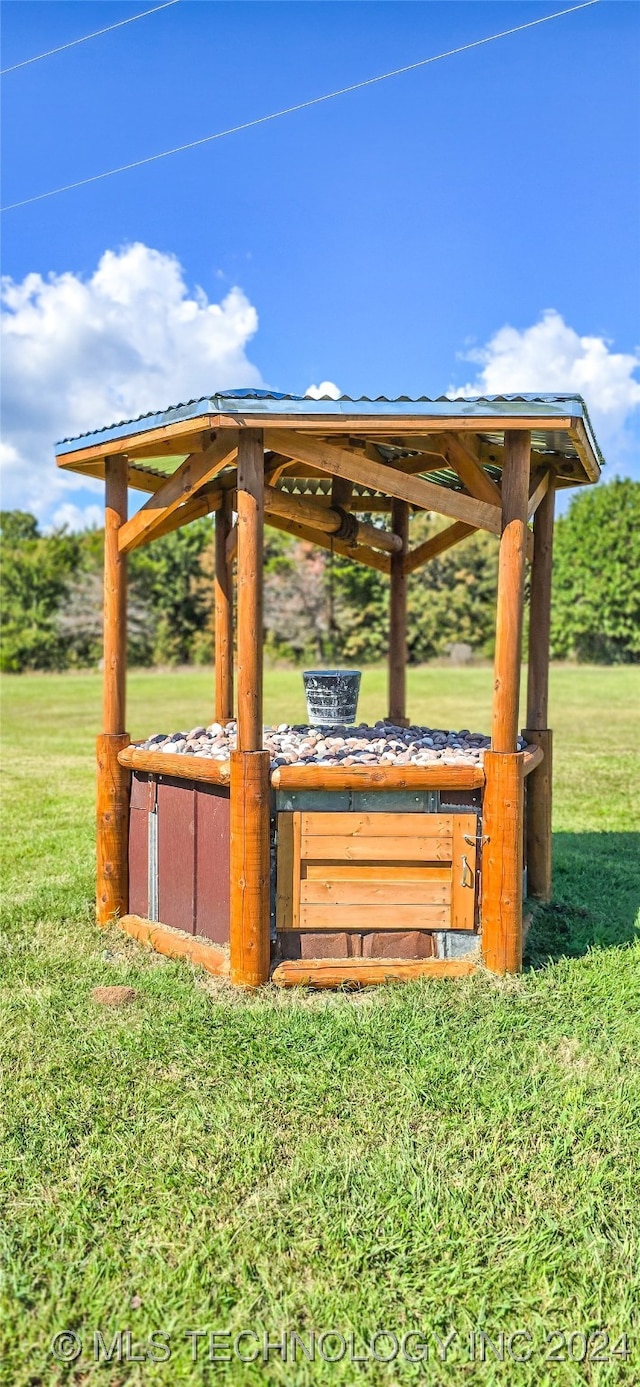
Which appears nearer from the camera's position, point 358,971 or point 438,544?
point 358,971

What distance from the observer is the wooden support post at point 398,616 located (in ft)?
20.6

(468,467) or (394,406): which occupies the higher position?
(394,406)

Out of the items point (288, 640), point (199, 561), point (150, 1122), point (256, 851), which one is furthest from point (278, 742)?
point (199, 561)

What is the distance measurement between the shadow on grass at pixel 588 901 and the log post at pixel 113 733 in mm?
2241

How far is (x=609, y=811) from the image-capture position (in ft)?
28.2

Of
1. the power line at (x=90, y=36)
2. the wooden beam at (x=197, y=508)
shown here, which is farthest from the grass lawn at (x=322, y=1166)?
the power line at (x=90, y=36)

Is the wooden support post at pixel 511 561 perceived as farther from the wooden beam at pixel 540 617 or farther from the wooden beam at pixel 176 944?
the wooden beam at pixel 176 944

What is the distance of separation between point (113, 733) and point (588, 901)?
3.10 metres

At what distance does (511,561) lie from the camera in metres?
4.07

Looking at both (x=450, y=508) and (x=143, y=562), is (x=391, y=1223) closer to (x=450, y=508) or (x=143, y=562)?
(x=450, y=508)

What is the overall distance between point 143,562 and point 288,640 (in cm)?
670

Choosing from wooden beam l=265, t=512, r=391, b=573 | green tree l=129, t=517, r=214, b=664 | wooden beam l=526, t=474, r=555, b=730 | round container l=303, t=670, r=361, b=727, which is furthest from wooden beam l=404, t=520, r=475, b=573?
green tree l=129, t=517, r=214, b=664

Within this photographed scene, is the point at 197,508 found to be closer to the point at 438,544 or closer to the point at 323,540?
the point at 323,540

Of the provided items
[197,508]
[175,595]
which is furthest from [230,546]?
[175,595]
